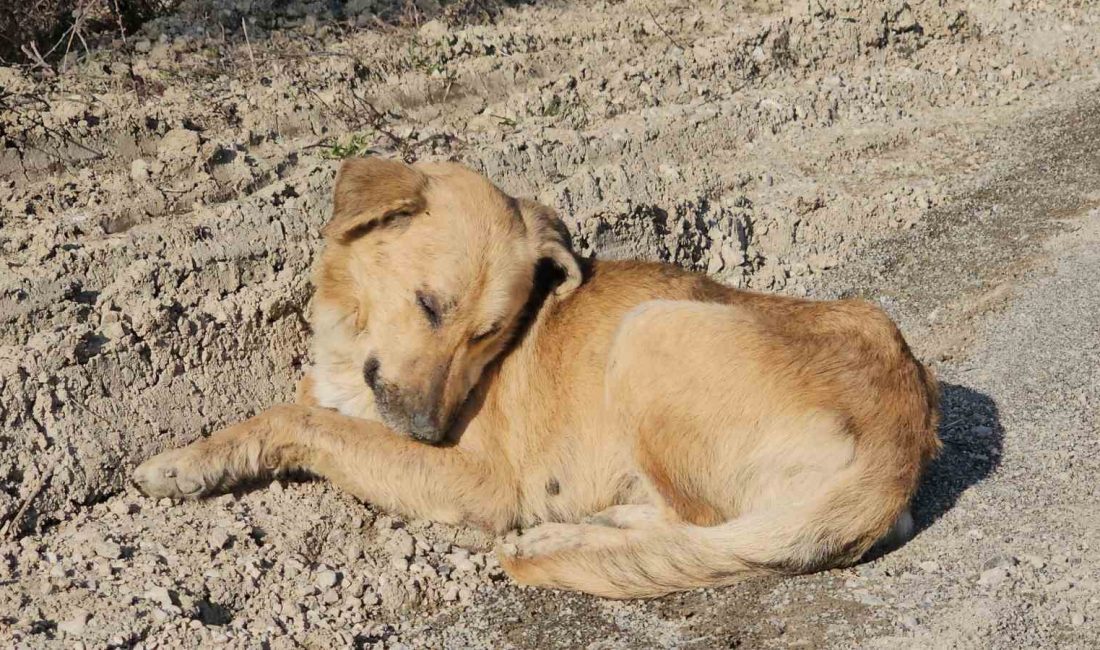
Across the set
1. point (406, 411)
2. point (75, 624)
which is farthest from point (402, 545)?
point (75, 624)

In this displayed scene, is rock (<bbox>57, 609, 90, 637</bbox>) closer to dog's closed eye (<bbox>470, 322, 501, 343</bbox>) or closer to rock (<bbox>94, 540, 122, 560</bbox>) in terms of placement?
rock (<bbox>94, 540, 122, 560</bbox>)

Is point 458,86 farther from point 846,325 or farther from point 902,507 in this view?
point 902,507

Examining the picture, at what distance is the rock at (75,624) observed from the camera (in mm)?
4074

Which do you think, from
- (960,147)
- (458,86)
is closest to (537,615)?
(458,86)

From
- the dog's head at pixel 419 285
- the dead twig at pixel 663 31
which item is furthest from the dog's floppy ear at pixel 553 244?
the dead twig at pixel 663 31

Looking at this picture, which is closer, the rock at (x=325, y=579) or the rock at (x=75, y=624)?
the rock at (x=75, y=624)

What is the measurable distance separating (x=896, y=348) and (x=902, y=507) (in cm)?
74

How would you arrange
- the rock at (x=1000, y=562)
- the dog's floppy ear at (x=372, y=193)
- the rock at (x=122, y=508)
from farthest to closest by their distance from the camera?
the dog's floppy ear at (x=372, y=193) → the rock at (x=122, y=508) → the rock at (x=1000, y=562)

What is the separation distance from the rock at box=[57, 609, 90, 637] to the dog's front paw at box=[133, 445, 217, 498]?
82 centimetres

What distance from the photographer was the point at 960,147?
867 cm

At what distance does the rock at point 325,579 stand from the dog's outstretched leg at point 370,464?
1.71ft

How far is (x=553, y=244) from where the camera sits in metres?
5.33

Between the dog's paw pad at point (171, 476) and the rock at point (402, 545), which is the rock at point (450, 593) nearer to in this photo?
the rock at point (402, 545)

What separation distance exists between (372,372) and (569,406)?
884 mm
